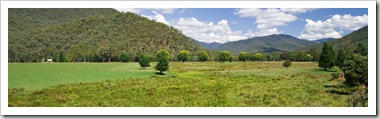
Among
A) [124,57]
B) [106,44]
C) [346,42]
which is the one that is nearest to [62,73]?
[124,57]

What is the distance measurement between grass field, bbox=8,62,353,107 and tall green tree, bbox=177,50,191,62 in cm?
93

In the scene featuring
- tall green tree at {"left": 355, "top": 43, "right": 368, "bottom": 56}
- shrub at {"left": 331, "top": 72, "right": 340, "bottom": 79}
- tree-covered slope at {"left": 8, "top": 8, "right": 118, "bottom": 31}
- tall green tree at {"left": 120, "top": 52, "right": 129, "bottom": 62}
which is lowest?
shrub at {"left": 331, "top": 72, "right": 340, "bottom": 79}

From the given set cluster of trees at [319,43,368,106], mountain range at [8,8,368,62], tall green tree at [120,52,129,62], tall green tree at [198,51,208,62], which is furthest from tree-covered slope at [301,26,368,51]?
tall green tree at [120,52,129,62]

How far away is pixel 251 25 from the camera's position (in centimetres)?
1255

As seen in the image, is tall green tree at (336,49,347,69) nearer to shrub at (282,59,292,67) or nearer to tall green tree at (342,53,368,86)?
tall green tree at (342,53,368,86)

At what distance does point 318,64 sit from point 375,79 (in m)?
4.45

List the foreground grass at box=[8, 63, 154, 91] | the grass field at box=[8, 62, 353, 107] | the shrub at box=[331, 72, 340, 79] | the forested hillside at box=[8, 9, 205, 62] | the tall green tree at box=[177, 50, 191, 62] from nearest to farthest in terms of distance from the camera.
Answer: the grass field at box=[8, 62, 353, 107] → the foreground grass at box=[8, 63, 154, 91] → the shrub at box=[331, 72, 340, 79] → the forested hillside at box=[8, 9, 205, 62] → the tall green tree at box=[177, 50, 191, 62]

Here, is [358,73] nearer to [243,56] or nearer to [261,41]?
[243,56]

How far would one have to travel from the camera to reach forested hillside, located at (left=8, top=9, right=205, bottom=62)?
50.3ft

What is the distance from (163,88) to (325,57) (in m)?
7.12

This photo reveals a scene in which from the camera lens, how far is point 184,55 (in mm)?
18219

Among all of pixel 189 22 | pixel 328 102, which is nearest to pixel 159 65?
pixel 189 22

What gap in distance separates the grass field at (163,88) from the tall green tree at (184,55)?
36.7 inches
